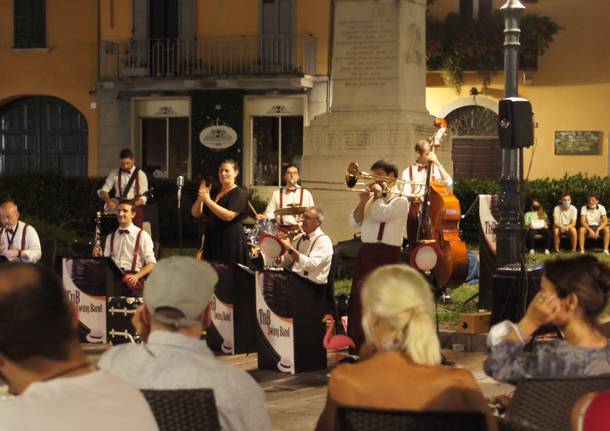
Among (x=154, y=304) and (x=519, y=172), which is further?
(x=519, y=172)

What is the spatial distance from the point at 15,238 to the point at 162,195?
14.7m

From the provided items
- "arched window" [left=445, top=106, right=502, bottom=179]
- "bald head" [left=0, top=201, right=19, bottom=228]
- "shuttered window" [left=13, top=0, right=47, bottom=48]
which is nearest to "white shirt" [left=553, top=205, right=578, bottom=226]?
"arched window" [left=445, top=106, right=502, bottom=179]

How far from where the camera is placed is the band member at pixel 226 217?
1289 centimetres

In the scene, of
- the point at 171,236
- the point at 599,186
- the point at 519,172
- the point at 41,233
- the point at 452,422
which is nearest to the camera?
the point at 452,422

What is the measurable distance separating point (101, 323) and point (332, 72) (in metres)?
7.86

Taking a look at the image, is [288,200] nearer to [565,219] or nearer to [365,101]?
[365,101]

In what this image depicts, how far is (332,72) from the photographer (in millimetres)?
19609

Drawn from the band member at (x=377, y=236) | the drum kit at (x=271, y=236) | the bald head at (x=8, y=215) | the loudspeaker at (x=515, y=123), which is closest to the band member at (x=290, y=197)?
the drum kit at (x=271, y=236)

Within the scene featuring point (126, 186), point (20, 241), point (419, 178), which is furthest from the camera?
point (126, 186)

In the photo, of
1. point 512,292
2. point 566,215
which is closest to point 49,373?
point 512,292

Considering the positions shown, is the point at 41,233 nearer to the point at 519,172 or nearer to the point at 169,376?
the point at 519,172

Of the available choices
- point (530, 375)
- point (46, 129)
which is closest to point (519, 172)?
point (530, 375)

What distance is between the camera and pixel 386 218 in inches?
449

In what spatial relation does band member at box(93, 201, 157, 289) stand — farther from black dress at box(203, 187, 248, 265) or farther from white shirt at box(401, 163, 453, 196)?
white shirt at box(401, 163, 453, 196)
